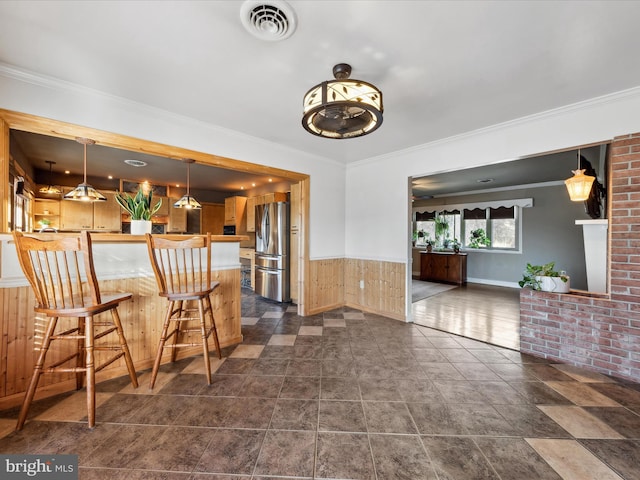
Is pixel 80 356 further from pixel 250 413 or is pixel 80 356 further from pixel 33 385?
pixel 250 413

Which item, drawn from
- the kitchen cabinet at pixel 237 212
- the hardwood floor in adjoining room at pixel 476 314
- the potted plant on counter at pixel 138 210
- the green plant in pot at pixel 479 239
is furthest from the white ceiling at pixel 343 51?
the green plant in pot at pixel 479 239

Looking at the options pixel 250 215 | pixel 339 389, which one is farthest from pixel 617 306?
pixel 250 215

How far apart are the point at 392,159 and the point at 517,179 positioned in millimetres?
3610

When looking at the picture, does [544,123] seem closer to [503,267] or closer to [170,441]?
[170,441]

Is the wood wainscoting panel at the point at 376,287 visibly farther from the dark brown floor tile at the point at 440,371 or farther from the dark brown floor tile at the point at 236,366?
the dark brown floor tile at the point at 236,366

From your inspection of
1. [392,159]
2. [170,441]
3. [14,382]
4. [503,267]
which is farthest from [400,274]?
[503,267]

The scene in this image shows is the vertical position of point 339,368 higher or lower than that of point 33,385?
lower

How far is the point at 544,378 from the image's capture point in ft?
7.29

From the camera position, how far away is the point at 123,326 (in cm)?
223

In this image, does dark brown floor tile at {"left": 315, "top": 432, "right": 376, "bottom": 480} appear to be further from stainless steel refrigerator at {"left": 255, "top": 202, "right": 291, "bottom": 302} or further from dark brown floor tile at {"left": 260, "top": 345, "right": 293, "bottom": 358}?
stainless steel refrigerator at {"left": 255, "top": 202, "right": 291, "bottom": 302}

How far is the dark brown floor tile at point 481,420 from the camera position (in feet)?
5.26

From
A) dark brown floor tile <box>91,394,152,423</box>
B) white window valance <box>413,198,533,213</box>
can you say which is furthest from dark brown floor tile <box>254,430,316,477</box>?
white window valance <box>413,198,533,213</box>

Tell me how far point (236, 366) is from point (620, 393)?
123 inches

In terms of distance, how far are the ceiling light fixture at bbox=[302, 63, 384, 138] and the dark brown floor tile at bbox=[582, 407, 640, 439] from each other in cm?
245
